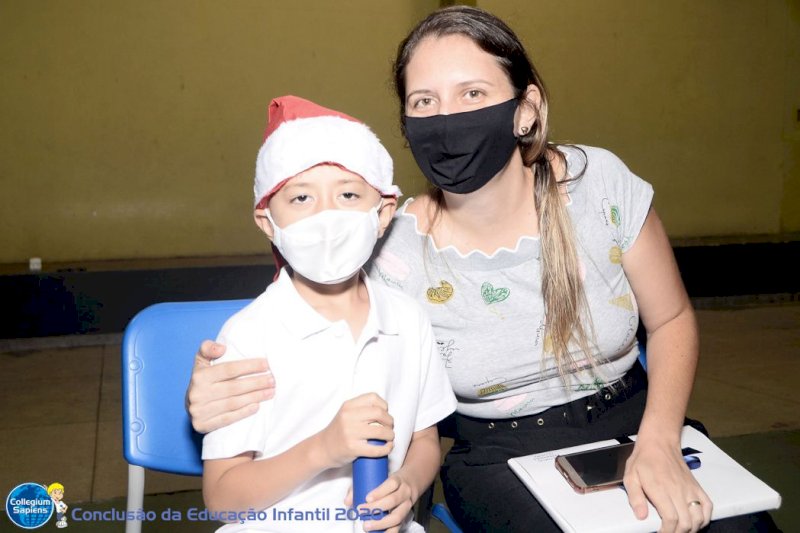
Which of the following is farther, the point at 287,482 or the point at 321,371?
the point at 321,371

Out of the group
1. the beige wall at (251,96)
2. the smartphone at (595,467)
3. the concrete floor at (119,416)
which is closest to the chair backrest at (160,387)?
the smartphone at (595,467)

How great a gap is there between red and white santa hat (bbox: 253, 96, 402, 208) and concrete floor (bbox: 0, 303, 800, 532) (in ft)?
5.76

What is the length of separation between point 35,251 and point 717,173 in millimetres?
5563

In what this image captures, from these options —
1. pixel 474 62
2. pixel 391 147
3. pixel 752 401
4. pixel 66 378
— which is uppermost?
pixel 474 62

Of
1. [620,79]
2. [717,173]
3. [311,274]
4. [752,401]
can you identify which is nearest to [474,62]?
[311,274]

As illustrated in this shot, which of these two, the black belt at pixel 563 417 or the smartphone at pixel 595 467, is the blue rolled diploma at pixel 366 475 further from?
the black belt at pixel 563 417

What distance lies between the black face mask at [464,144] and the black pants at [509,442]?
50 cm

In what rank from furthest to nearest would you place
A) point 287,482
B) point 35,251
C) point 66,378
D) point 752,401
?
point 35,251, point 66,378, point 752,401, point 287,482

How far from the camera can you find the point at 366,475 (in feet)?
3.67

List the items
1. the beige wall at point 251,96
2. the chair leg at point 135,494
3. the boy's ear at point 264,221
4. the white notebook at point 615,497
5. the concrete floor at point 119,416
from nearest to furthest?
the white notebook at point 615,497 → the boy's ear at point 264,221 → the chair leg at point 135,494 → the concrete floor at point 119,416 → the beige wall at point 251,96

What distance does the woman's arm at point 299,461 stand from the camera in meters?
1.12

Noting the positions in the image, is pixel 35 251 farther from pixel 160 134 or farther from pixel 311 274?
pixel 311 274

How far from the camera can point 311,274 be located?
1.40 meters

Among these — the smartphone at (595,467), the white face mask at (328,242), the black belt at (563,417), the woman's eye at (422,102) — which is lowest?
the black belt at (563,417)
